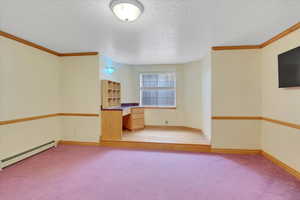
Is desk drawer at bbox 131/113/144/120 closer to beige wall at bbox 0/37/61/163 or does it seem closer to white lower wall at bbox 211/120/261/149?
beige wall at bbox 0/37/61/163

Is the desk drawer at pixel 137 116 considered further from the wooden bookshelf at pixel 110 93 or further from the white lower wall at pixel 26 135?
the white lower wall at pixel 26 135

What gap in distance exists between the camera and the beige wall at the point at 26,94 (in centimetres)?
276

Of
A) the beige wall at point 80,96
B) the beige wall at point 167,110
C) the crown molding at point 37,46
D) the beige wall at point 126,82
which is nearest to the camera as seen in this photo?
the crown molding at point 37,46

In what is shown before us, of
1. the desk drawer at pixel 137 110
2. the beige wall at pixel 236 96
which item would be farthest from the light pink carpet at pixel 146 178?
the desk drawer at pixel 137 110

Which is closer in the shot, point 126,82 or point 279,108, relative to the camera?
point 279,108

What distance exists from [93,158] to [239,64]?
3594 mm

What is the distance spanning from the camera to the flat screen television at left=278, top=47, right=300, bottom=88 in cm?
233

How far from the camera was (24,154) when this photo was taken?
10.2 feet

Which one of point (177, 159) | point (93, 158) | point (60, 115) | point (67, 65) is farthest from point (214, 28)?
point (60, 115)

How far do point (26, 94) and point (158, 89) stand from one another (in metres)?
3.84

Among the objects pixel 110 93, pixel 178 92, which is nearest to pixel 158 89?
pixel 178 92

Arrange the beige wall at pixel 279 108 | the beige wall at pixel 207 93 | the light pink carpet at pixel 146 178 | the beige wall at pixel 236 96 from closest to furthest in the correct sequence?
the light pink carpet at pixel 146 178
the beige wall at pixel 279 108
the beige wall at pixel 236 96
the beige wall at pixel 207 93

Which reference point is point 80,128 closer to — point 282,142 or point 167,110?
point 167,110

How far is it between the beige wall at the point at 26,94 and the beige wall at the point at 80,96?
0.18 metres
